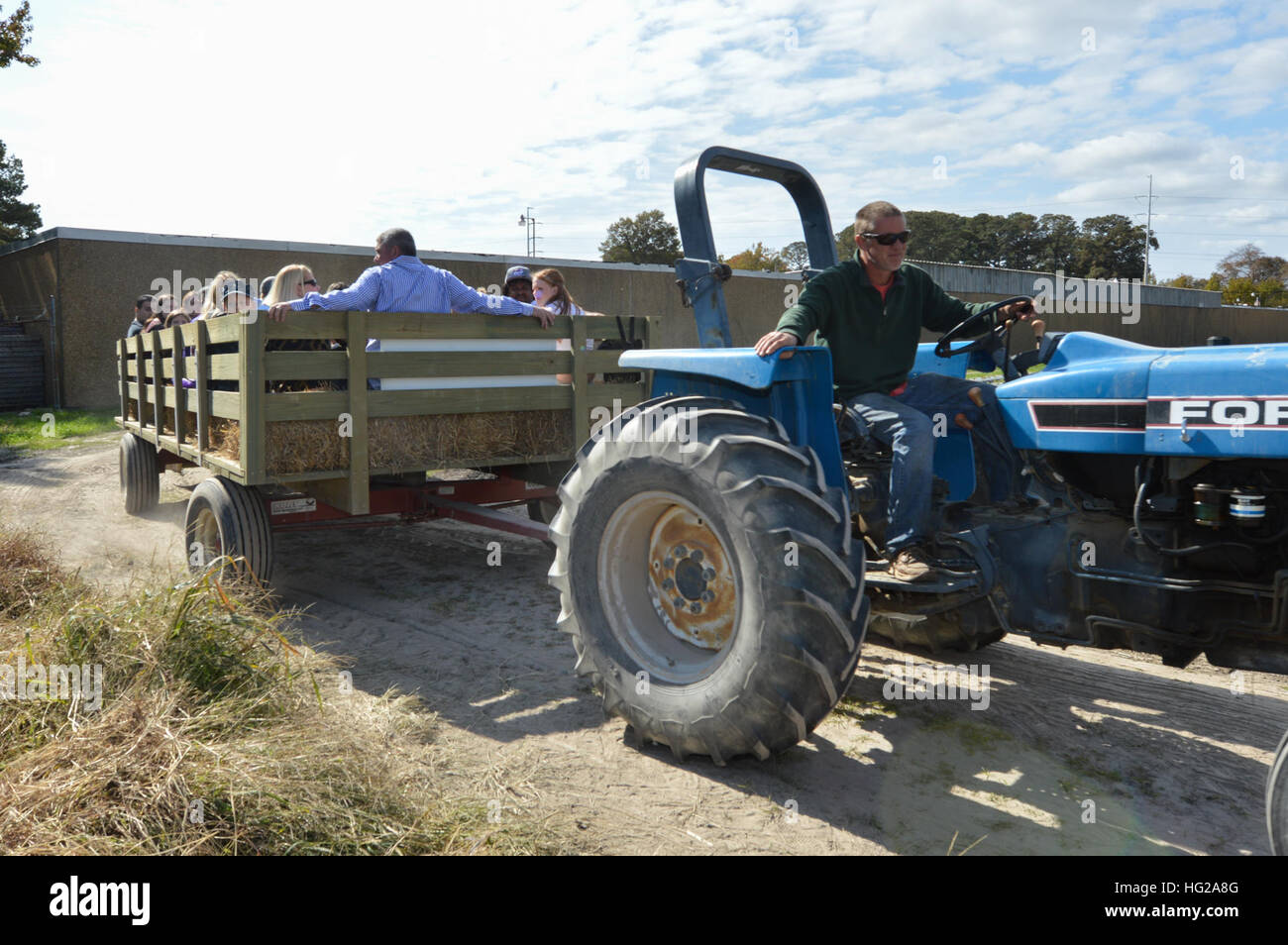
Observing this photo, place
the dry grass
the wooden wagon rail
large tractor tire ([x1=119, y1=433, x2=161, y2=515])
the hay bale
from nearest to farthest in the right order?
the dry grass < the wooden wagon rail < the hay bale < large tractor tire ([x1=119, y1=433, x2=161, y2=515])

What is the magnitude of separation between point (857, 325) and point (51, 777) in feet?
9.72

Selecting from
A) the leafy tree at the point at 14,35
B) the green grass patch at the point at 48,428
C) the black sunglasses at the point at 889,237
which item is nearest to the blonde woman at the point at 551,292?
the black sunglasses at the point at 889,237

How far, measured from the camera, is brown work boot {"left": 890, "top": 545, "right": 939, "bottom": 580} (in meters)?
3.12

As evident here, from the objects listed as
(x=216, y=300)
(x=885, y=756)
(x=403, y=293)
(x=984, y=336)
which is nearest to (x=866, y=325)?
(x=984, y=336)

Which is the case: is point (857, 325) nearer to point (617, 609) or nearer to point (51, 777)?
point (617, 609)

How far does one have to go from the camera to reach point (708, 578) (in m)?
3.23

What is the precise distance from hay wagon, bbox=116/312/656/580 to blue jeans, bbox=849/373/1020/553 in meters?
1.91

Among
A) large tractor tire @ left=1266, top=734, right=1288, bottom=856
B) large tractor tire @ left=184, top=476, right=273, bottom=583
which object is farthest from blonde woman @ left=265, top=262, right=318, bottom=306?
large tractor tire @ left=1266, top=734, right=1288, bottom=856

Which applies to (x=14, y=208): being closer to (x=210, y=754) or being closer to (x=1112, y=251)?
(x=210, y=754)

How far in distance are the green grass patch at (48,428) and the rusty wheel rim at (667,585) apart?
34.8 feet

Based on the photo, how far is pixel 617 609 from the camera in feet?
11.1

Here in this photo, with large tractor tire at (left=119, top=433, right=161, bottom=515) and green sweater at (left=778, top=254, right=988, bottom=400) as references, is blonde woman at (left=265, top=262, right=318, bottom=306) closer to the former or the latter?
large tractor tire at (left=119, top=433, right=161, bottom=515)

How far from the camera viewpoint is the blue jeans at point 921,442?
3168mm
